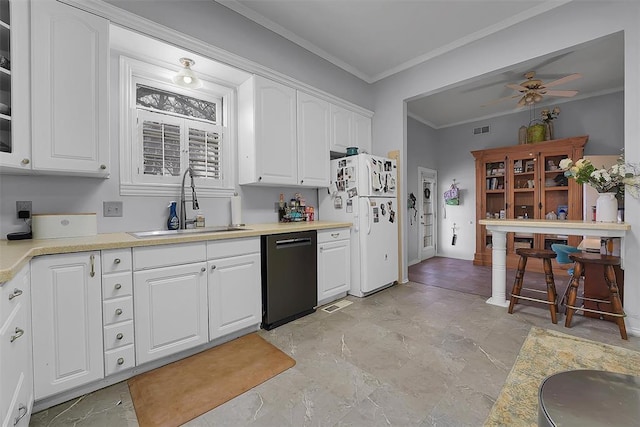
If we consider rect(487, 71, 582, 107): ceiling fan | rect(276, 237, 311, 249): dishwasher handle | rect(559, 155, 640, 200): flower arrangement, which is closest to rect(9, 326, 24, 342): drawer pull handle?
rect(276, 237, 311, 249): dishwasher handle

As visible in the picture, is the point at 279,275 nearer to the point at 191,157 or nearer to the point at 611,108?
the point at 191,157

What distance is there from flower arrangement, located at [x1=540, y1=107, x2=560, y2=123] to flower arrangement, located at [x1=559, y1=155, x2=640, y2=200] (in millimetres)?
2633

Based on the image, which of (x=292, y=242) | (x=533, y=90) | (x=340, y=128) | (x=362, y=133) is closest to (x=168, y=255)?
(x=292, y=242)

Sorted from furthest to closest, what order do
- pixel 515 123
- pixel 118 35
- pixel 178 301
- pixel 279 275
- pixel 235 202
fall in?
pixel 515 123
pixel 235 202
pixel 279 275
pixel 118 35
pixel 178 301

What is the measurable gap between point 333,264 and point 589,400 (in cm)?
258

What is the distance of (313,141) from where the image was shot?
11.0 ft

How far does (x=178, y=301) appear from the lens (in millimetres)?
1979

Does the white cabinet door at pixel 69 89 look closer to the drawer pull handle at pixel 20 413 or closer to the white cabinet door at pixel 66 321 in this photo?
the white cabinet door at pixel 66 321

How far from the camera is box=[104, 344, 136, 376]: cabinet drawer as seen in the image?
67.2 inches

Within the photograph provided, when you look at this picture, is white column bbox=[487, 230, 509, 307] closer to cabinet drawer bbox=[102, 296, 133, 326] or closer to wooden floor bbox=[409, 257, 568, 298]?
wooden floor bbox=[409, 257, 568, 298]

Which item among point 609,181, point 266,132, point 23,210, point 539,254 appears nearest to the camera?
point 23,210

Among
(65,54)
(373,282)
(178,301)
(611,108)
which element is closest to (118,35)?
(65,54)

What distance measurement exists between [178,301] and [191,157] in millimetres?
1393

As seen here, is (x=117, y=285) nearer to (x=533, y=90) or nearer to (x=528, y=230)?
(x=528, y=230)
